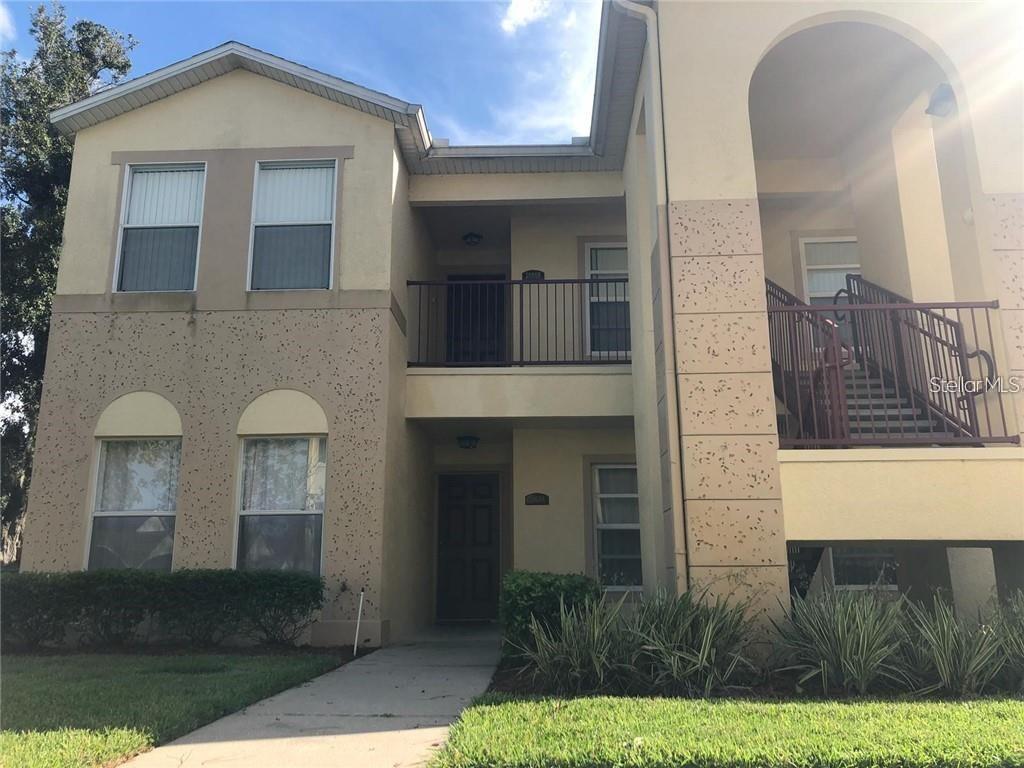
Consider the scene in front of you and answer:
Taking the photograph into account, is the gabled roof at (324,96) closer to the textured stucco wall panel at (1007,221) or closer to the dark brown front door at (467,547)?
the textured stucco wall panel at (1007,221)

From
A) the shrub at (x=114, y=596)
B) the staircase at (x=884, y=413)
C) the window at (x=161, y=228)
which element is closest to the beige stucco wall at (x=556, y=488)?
the staircase at (x=884, y=413)

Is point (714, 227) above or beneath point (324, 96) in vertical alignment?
beneath

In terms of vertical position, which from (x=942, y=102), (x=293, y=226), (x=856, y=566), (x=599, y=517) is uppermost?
(x=942, y=102)

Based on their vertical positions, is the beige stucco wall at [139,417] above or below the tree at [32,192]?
below

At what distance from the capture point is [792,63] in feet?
29.2

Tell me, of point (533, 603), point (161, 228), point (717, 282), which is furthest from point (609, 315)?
point (161, 228)

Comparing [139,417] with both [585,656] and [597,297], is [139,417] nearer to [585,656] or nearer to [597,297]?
[585,656]

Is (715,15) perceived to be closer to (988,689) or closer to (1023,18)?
(1023,18)

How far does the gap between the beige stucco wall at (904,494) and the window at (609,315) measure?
5.19 meters

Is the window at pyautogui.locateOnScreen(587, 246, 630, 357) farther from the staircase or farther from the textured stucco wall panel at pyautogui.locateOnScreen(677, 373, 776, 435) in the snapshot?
the textured stucco wall panel at pyautogui.locateOnScreen(677, 373, 776, 435)

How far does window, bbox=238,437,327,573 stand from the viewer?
931cm

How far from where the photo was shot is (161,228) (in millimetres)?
10211

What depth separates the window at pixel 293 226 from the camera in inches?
394

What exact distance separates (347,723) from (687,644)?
2.62 metres
